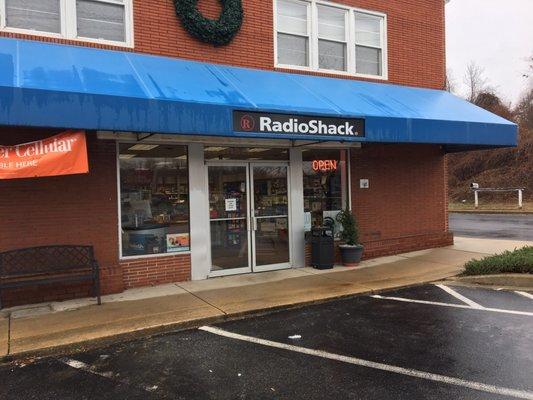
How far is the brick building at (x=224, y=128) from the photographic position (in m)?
7.16

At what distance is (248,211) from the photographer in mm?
9648

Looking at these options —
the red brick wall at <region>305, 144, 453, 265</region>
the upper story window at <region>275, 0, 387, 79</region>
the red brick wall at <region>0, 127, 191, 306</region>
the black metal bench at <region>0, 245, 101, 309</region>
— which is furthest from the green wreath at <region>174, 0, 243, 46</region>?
the black metal bench at <region>0, 245, 101, 309</region>

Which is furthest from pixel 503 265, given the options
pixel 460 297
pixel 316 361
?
pixel 316 361

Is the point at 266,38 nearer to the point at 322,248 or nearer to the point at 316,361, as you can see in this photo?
the point at 322,248

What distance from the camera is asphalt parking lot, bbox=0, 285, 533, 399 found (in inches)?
174

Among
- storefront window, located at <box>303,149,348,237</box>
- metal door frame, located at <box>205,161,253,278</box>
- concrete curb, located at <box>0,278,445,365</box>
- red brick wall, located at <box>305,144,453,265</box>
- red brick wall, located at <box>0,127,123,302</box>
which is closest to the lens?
concrete curb, located at <box>0,278,445,365</box>

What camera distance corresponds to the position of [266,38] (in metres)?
9.90

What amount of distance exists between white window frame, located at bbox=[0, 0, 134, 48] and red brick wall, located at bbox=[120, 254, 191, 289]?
12.9 feet

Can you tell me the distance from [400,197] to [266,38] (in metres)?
5.04

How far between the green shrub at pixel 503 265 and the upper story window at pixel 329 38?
5.09 meters

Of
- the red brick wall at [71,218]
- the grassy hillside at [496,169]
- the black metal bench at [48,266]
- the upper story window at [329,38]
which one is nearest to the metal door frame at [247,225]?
the red brick wall at [71,218]

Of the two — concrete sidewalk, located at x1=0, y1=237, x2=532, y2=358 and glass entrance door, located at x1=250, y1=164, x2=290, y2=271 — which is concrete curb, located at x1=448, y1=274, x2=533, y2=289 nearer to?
concrete sidewalk, located at x1=0, y1=237, x2=532, y2=358

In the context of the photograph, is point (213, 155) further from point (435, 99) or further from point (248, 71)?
point (435, 99)

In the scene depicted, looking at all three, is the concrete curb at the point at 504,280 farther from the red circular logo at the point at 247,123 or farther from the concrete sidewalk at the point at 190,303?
the red circular logo at the point at 247,123
